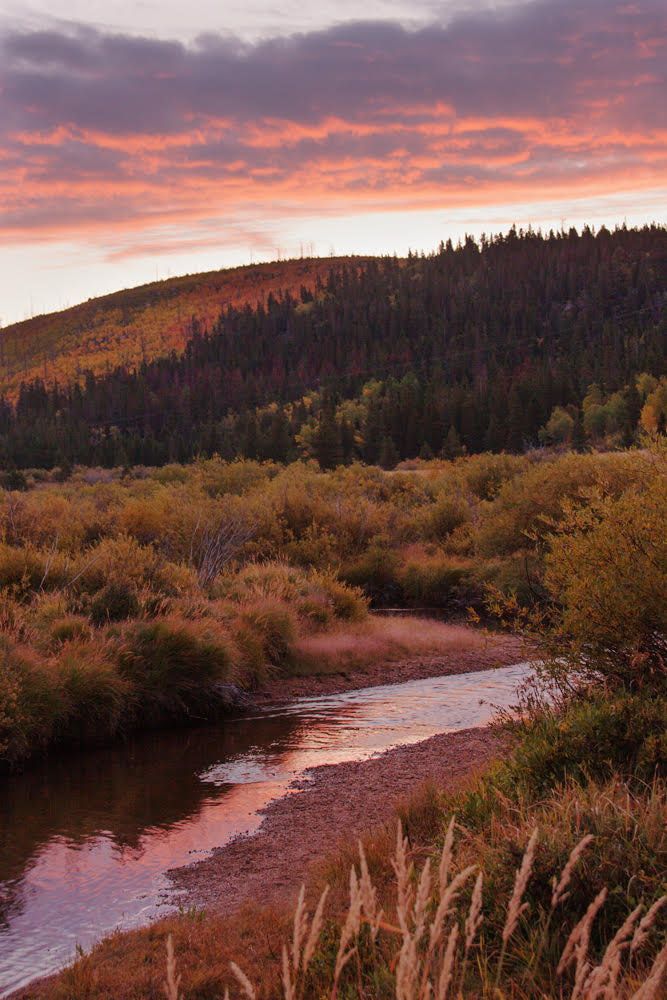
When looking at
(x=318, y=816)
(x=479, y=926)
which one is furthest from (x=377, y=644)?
(x=479, y=926)

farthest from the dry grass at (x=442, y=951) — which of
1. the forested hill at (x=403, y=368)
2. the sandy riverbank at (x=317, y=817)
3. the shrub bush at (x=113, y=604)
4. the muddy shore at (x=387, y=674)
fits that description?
the forested hill at (x=403, y=368)

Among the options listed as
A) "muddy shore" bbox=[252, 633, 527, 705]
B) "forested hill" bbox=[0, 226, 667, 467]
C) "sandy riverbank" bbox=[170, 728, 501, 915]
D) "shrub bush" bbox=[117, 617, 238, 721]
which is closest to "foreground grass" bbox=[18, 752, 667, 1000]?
"sandy riverbank" bbox=[170, 728, 501, 915]

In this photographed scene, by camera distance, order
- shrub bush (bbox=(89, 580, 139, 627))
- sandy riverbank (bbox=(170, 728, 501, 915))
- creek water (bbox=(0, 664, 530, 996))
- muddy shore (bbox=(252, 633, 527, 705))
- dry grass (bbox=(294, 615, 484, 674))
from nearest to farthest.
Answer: creek water (bbox=(0, 664, 530, 996)) → sandy riverbank (bbox=(170, 728, 501, 915)) → shrub bush (bbox=(89, 580, 139, 627)) → muddy shore (bbox=(252, 633, 527, 705)) → dry grass (bbox=(294, 615, 484, 674))

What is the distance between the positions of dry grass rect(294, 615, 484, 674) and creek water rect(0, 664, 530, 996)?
5.77 feet

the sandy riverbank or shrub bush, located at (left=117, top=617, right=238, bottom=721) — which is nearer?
the sandy riverbank

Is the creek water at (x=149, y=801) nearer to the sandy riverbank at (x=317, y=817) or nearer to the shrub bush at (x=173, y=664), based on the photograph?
the sandy riverbank at (x=317, y=817)

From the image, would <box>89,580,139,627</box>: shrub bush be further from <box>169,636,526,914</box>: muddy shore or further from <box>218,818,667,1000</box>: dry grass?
<box>218,818,667,1000</box>: dry grass

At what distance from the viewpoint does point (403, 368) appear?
5300 inches

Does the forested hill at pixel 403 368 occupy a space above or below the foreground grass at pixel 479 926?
above

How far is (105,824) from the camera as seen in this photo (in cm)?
1021

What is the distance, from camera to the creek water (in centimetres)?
766

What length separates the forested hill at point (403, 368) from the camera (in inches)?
3915

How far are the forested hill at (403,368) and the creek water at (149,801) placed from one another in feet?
231

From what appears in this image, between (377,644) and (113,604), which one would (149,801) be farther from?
(377,644)
